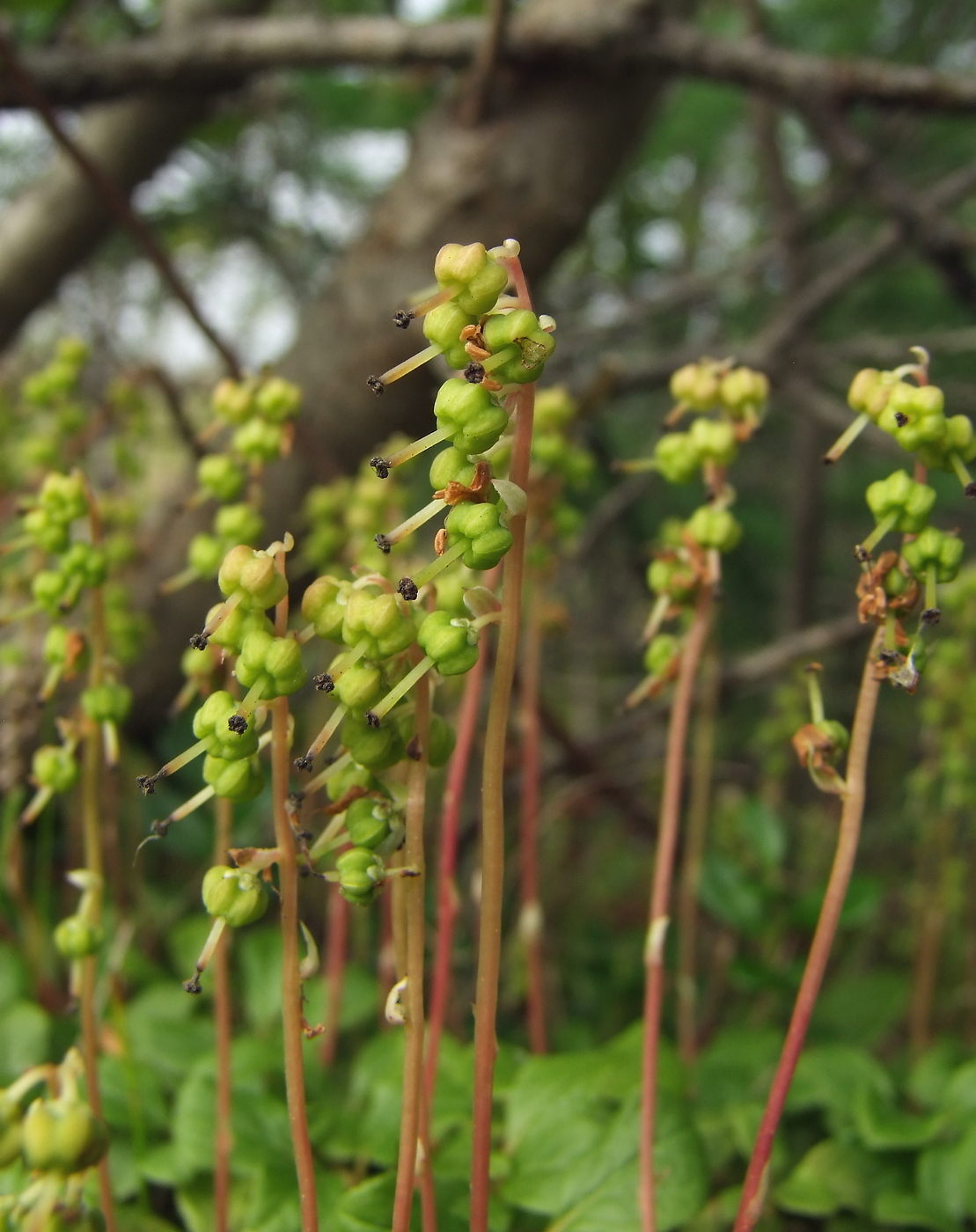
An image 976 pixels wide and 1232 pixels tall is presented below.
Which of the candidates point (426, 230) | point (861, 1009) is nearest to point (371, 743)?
point (861, 1009)

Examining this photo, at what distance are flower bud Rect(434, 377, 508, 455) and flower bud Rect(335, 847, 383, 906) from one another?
0.55ft

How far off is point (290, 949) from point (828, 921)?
0.78 feet

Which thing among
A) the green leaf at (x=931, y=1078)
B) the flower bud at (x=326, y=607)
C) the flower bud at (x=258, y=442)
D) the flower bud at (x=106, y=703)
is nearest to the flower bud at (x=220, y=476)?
the flower bud at (x=258, y=442)

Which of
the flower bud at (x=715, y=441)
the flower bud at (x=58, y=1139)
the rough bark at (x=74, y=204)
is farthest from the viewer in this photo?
the rough bark at (x=74, y=204)

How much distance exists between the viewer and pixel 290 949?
43 centimetres

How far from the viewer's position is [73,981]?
0.56 meters

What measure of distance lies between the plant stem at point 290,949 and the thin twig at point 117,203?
1.79ft

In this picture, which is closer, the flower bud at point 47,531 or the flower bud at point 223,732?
the flower bud at point 223,732

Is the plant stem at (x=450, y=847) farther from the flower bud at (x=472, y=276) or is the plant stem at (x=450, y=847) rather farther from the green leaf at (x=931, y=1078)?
the green leaf at (x=931, y=1078)

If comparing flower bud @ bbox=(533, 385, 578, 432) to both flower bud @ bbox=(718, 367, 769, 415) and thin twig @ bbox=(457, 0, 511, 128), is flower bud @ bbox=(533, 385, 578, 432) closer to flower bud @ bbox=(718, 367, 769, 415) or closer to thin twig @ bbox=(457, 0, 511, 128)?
flower bud @ bbox=(718, 367, 769, 415)

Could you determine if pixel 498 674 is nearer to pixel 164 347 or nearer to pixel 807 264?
pixel 807 264

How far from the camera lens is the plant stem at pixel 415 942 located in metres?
0.43

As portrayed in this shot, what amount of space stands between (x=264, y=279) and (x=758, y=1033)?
2.73 metres

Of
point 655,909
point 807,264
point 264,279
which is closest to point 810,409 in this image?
point 807,264
